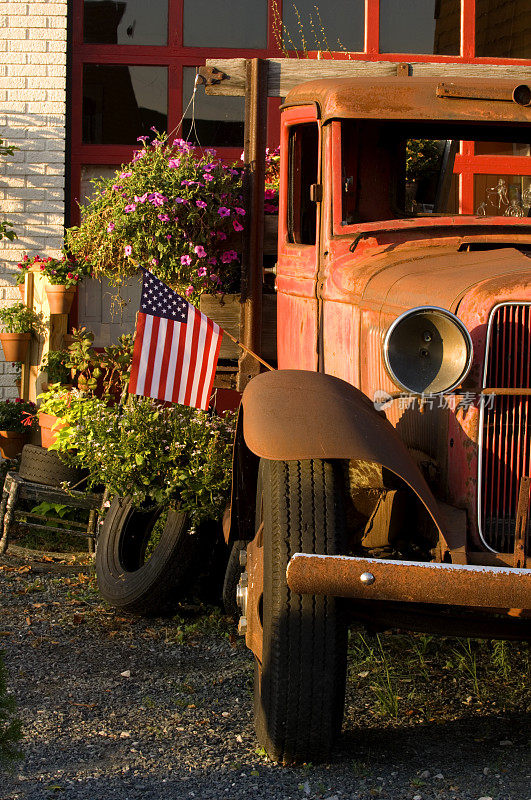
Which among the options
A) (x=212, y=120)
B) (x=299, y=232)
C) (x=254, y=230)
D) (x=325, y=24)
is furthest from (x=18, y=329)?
(x=325, y=24)

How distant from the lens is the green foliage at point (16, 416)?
21.2 feet

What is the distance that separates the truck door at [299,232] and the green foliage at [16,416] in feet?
7.85

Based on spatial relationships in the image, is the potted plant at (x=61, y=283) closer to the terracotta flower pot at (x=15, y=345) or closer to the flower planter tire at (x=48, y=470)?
the terracotta flower pot at (x=15, y=345)

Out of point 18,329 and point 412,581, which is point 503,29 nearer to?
point 18,329

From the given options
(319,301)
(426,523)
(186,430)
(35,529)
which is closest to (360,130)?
(319,301)

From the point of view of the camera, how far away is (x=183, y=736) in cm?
324

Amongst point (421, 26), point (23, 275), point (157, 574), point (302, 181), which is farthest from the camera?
point (421, 26)

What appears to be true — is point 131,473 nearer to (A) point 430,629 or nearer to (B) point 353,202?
(B) point 353,202

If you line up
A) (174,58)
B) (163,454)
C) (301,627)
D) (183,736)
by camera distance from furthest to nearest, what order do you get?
1. (174,58)
2. (163,454)
3. (183,736)
4. (301,627)

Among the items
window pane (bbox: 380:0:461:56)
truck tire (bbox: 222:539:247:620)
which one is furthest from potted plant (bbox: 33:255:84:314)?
window pane (bbox: 380:0:461:56)

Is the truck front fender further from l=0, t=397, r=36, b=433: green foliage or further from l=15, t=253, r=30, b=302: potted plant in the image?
l=15, t=253, r=30, b=302: potted plant

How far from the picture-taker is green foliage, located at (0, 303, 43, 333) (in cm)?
644

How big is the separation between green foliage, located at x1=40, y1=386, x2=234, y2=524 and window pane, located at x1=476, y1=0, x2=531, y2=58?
4.15 meters

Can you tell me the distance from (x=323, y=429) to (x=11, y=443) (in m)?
4.07
